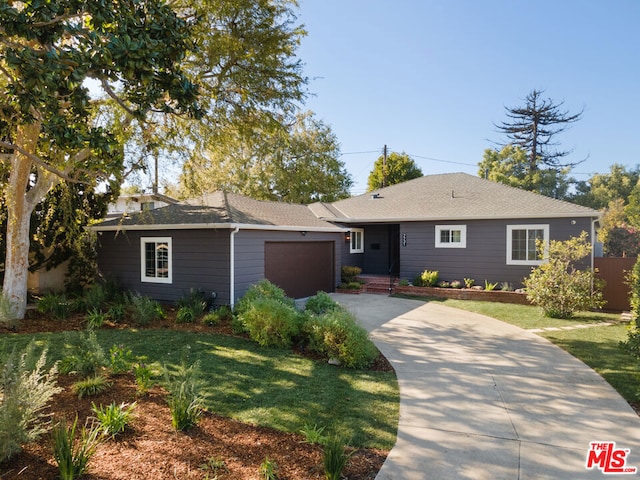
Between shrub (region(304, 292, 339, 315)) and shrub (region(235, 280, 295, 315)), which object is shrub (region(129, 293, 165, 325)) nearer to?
shrub (region(235, 280, 295, 315))

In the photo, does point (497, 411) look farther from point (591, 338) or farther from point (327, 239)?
point (327, 239)

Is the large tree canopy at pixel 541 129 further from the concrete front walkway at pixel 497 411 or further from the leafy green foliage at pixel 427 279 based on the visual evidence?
the concrete front walkway at pixel 497 411

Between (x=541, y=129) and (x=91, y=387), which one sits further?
(x=541, y=129)

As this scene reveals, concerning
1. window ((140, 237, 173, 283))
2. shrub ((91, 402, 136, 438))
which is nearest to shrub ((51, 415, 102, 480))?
shrub ((91, 402, 136, 438))

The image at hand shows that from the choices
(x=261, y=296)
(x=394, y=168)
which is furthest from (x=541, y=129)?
(x=261, y=296)

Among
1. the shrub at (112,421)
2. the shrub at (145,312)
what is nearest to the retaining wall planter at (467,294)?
the shrub at (145,312)

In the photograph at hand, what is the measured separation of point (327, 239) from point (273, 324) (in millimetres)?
7306

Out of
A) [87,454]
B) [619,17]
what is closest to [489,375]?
[87,454]

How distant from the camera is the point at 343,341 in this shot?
6.24m

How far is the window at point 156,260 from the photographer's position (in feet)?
36.7

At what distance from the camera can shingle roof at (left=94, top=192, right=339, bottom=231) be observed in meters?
10.3

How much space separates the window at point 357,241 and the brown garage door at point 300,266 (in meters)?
2.60

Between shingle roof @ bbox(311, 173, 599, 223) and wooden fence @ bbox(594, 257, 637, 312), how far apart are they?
1534 mm

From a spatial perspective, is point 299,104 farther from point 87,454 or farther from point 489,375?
point 87,454
